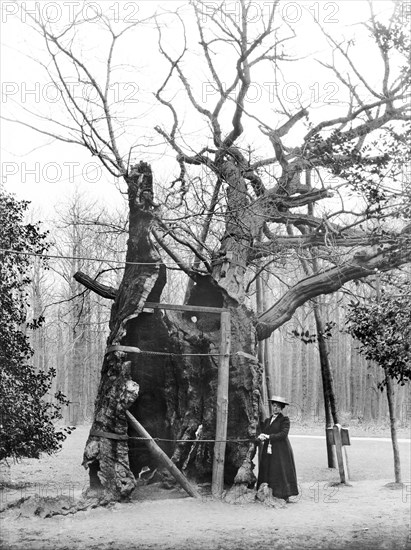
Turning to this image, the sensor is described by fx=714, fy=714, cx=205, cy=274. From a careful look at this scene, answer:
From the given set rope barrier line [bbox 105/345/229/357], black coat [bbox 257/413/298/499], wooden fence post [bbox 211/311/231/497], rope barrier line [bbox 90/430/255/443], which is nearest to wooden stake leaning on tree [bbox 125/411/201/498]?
rope barrier line [bbox 90/430/255/443]

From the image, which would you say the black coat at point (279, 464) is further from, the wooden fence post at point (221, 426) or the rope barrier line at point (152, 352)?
the rope barrier line at point (152, 352)

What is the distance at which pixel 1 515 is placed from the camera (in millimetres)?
9719

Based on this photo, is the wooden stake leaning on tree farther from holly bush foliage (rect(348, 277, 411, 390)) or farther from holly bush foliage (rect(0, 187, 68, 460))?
holly bush foliage (rect(348, 277, 411, 390))

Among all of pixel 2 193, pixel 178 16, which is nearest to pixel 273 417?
pixel 2 193

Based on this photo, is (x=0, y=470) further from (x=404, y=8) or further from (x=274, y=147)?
(x=404, y=8)

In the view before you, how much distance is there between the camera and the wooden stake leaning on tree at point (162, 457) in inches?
433

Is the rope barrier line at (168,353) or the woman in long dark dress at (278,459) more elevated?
the rope barrier line at (168,353)

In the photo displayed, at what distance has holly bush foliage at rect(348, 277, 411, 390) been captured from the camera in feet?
29.6

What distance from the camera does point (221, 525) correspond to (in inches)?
379

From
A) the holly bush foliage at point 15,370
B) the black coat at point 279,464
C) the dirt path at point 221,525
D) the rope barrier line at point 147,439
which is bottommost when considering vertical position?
the dirt path at point 221,525

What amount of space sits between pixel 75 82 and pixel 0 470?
8606 millimetres

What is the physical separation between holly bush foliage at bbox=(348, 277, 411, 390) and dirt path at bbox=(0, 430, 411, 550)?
2100 mm

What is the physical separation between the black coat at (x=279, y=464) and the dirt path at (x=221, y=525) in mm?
317

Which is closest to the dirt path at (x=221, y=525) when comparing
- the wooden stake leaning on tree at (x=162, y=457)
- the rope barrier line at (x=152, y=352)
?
the wooden stake leaning on tree at (x=162, y=457)
